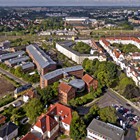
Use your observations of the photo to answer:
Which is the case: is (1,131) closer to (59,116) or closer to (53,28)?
(59,116)

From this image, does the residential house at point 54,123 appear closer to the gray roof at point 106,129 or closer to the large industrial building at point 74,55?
the gray roof at point 106,129

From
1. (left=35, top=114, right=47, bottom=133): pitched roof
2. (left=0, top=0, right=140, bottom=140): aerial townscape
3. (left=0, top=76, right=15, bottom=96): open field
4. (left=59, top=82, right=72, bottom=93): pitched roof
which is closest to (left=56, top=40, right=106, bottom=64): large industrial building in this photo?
(left=0, top=0, right=140, bottom=140): aerial townscape

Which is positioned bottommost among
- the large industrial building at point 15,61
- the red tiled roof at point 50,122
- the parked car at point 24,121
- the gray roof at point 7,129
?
the parked car at point 24,121

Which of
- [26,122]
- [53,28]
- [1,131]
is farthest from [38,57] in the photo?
[53,28]

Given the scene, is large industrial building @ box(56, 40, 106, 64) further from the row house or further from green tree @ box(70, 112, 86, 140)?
green tree @ box(70, 112, 86, 140)

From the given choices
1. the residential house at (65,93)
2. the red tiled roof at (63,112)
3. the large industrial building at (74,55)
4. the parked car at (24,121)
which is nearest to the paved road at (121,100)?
the residential house at (65,93)

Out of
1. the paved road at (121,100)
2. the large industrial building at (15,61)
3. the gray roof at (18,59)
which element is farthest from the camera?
the gray roof at (18,59)

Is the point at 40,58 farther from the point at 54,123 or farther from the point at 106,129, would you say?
the point at 106,129
